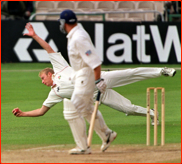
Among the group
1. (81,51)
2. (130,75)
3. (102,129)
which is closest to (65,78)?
(130,75)

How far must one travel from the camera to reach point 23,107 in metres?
10.5

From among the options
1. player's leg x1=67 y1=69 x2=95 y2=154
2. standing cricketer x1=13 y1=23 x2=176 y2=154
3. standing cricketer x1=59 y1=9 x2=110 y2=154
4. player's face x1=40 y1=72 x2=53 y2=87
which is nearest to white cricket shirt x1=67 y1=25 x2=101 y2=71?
standing cricketer x1=59 y1=9 x2=110 y2=154

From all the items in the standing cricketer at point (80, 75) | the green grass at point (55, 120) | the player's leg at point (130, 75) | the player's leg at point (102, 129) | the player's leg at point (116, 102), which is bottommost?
the green grass at point (55, 120)

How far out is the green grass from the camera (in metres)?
7.34

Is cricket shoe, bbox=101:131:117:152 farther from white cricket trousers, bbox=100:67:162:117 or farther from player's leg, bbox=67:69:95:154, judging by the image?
white cricket trousers, bbox=100:67:162:117

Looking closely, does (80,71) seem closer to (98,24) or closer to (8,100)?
(8,100)

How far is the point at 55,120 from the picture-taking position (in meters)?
9.06

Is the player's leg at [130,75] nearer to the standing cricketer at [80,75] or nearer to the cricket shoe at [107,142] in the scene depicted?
the cricket shoe at [107,142]

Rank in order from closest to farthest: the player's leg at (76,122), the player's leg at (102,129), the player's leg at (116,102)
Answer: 1. the player's leg at (76,122)
2. the player's leg at (102,129)
3. the player's leg at (116,102)

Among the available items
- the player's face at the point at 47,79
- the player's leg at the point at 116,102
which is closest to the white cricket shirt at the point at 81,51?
the player's face at the point at 47,79

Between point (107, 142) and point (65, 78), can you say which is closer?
point (107, 142)

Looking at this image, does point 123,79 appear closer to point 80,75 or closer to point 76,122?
point 80,75

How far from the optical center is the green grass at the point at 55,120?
734 centimetres

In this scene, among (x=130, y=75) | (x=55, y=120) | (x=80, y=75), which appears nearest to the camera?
(x=80, y=75)
